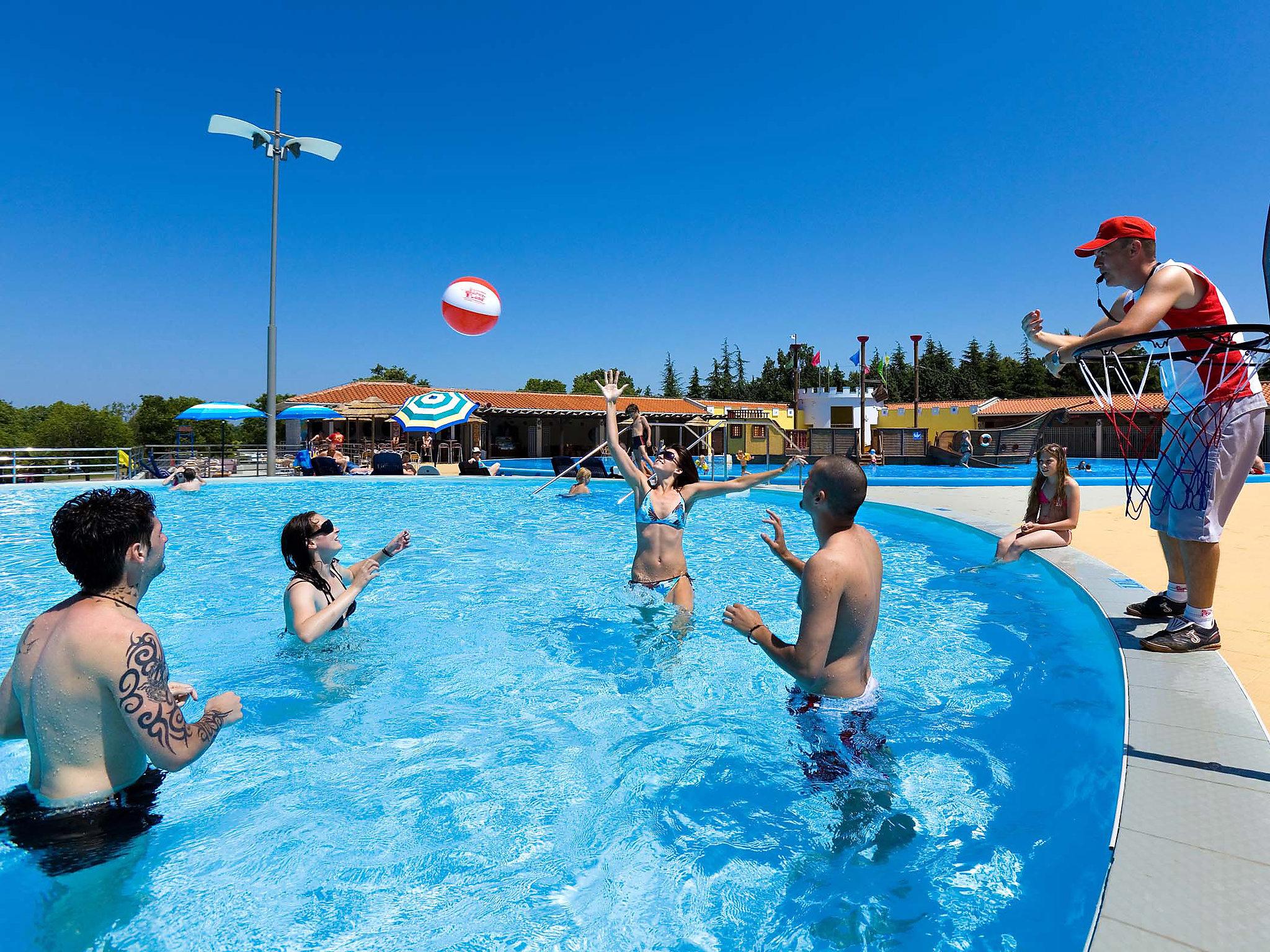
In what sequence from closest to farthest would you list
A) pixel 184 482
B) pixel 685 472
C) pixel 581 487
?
pixel 685 472 → pixel 184 482 → pixel 581 487

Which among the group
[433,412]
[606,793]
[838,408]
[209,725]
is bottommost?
[606,793]

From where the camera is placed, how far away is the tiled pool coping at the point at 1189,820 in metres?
1.49

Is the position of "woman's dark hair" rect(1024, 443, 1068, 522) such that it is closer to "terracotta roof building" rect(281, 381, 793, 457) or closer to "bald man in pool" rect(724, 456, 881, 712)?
"bald man in pool" rect(724, 456, 881, 712)

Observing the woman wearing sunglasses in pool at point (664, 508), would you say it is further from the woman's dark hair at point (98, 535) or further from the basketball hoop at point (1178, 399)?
the woman's dark hair at point (98, 535)

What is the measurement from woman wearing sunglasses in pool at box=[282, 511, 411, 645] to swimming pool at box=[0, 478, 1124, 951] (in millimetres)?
635

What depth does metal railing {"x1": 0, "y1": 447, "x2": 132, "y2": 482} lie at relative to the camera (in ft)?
51.9

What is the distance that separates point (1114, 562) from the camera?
Result: 6.08 m

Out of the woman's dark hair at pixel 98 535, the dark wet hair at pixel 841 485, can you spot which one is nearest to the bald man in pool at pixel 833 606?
the dark wet hair at pixel 841 485

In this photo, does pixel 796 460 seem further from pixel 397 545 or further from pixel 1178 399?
pixel 397 545

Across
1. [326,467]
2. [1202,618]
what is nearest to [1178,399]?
[1202,618]

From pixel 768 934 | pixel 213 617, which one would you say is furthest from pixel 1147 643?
pixel 213 617

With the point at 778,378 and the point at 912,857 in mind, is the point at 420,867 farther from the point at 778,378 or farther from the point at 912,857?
the point at 778,378

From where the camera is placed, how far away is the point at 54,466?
16953 mm

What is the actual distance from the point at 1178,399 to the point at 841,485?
2124 mm
